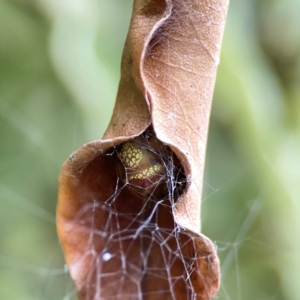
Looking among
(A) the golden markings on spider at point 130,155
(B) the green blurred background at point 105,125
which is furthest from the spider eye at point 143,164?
(B) the green blurred background at point 105,125

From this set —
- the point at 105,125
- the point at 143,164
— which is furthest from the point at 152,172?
the point at 105,125

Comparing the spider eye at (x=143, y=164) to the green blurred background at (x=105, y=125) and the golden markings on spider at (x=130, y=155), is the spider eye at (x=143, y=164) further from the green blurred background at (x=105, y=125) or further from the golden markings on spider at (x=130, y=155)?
the green blurred background at (x=105, y=125)

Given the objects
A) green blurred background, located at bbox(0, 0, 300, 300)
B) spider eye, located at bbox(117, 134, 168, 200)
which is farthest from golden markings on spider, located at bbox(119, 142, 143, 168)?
green blurred background, located at bbox(0, 0, 300, 300)

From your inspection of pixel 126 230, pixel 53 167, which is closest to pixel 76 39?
pixel 53 167

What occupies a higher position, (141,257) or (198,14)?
(198,14)

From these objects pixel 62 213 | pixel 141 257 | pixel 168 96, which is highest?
pixel 168 96

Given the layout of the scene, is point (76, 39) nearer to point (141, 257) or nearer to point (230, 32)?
point (230, 32)

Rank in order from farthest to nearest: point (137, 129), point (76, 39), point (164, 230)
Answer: point (76, 39) < point (164, 230) < point (137, 129)
